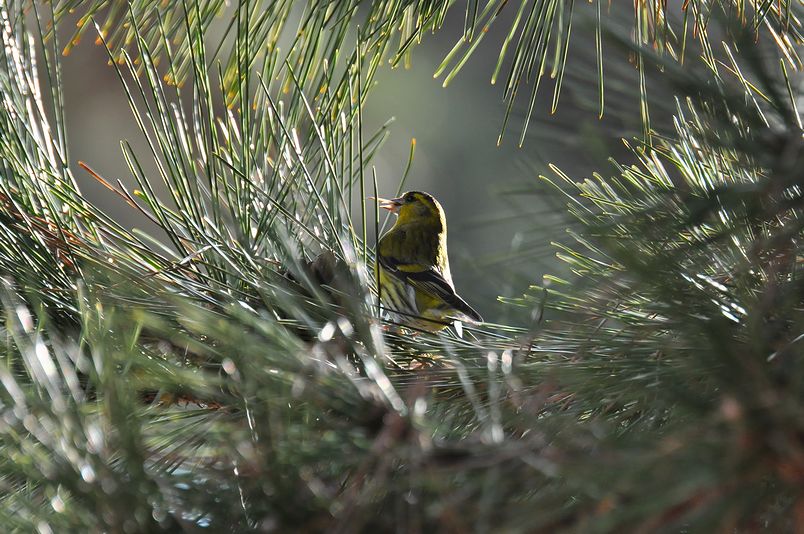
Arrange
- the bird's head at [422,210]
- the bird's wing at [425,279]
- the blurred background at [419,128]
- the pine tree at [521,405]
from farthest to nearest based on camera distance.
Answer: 1. the blurred background at [419,128]
2. the bird's head at [422,210]
3. the bird's wing at [425,279]
4. the pine tree at [521,405]

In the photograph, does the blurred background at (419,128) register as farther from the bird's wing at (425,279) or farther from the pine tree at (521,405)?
the pine tree at (521,405)

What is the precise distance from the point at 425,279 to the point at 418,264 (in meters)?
0.14

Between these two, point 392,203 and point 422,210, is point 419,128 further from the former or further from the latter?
point 392,203

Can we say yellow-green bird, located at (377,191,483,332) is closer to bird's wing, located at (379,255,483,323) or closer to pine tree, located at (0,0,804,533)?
bird's wing, located at (379,255,483,323)

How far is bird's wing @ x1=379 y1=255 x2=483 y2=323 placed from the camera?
4.54ft

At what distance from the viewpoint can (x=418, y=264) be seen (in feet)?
5.71

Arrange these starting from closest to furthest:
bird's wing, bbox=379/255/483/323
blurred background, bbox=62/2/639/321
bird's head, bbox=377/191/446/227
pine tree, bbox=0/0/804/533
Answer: pine tree, bbox=0/0/804/533
bird's wing, bbox=379/255/483/323
bird's head, bbox=377/191/446/227
blurred background, bbox=62/2/639/321

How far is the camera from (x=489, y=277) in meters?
0.40

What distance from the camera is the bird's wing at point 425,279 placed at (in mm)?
1382

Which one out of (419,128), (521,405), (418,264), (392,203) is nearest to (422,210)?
(418,264)

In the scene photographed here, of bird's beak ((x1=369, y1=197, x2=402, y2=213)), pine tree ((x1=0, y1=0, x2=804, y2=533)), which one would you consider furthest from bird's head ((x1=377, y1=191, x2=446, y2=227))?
pine tree ((x1=0, y1=0, x2=804, y2=533))

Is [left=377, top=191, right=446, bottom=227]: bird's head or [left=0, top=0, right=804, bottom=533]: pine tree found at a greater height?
[left=0, top=0, right=804, bottom=533]: pine tree

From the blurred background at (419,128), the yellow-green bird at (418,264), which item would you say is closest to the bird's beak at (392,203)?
the yellow-green bird at (418,264)

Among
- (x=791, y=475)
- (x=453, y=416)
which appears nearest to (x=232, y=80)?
(x=453, y=416)
